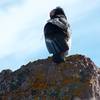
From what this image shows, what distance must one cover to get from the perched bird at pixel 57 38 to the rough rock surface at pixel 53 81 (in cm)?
14

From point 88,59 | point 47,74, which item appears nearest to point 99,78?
point 88,59

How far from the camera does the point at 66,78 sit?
6.73 m

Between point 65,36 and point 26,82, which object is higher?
point 65,36

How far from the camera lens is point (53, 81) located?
265 inches

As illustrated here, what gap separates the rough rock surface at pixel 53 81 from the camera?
256 inches

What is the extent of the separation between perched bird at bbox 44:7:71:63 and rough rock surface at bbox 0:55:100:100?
0.14 meters

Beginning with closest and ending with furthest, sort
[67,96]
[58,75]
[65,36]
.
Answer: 1. [67,96]
2. [58,75]
3. [65,36]

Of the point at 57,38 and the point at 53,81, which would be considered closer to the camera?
the point at 53,81

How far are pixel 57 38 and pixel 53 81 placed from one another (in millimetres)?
898

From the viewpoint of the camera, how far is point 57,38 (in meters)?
7.27

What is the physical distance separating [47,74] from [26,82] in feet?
1.25

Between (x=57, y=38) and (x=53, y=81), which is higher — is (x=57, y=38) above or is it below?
above

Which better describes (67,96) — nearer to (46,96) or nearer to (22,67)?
(46,96)

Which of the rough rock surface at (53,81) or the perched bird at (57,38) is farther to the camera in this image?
the perched bird at (57,38)
